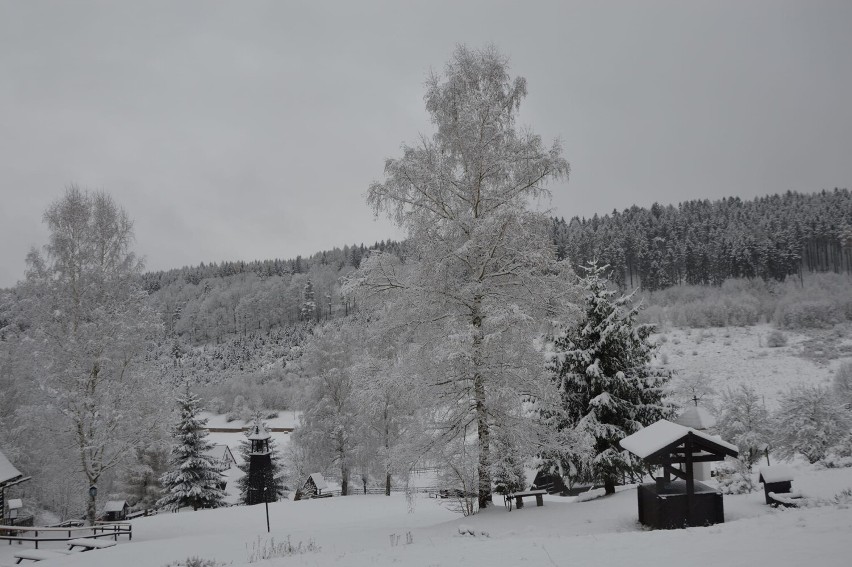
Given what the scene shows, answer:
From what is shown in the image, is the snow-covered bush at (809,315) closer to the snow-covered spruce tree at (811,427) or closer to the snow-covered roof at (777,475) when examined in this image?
the snow-covered spruce tree at (811,427)

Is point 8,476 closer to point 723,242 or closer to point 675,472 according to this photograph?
point 675,472

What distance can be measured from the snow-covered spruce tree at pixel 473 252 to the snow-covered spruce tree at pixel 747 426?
22.6 meters

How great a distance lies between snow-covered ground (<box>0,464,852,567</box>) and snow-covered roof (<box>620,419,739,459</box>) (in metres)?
1.70

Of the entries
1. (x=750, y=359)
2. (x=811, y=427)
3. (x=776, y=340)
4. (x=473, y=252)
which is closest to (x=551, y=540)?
(x=473, y=252)

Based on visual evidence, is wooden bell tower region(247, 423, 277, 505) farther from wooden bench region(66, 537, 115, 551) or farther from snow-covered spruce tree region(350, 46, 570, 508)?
snow-covered spruce tree region(350, 46, 570, 508)

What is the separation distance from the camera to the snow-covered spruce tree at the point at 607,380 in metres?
15.8

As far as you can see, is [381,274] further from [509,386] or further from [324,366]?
[324,366]

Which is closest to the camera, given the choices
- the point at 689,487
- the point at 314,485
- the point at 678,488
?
the point at 689,487

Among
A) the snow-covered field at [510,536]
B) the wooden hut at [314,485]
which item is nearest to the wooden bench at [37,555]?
the snow-covered field at [510,536]

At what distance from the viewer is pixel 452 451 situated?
37.3 feet

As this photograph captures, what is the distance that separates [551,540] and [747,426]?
89.1ft

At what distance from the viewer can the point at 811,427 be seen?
2259 centimetres

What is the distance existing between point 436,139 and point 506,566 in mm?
9743

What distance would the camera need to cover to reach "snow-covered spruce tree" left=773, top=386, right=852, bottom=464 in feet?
73.1
